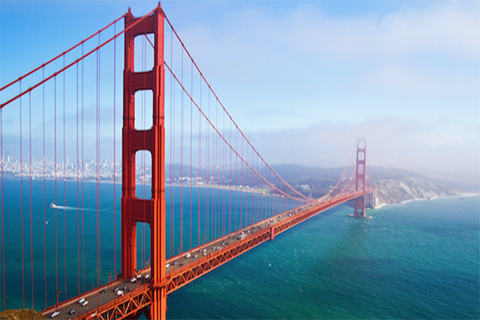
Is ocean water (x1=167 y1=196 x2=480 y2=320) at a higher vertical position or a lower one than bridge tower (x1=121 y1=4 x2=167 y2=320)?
lower

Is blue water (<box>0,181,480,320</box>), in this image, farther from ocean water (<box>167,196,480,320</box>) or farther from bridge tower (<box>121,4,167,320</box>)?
bridge tower (<box>121,4,167,320</box>)

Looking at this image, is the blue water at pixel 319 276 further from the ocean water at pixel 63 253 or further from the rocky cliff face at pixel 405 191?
the rocky cliff face at pixel 405 191

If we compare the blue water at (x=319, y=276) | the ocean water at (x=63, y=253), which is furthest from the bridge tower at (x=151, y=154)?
the blue water at (x=319, y=276)

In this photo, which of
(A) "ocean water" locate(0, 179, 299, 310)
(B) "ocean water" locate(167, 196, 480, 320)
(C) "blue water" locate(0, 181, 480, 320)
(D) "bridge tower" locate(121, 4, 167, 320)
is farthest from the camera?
(A) "ocean water" locate(0, 179, 299, 310)

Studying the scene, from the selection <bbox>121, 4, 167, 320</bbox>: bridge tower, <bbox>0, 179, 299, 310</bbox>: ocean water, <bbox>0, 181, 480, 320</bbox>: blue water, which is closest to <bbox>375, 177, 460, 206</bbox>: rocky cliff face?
<bbox>0, 181, 480, 320</bbox>: blue water

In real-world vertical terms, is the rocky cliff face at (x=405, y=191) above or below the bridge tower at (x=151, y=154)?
below

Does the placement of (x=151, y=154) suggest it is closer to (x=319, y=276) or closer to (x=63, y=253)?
(x=319, y=276)

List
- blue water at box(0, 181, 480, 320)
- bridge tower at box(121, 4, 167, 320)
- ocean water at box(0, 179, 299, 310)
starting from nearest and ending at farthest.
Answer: bridge tower at box(121, 4, 167, 320) < blue water at box(0, 181, 480, 320) < ocean water at box(0, 179, 299, 310)
